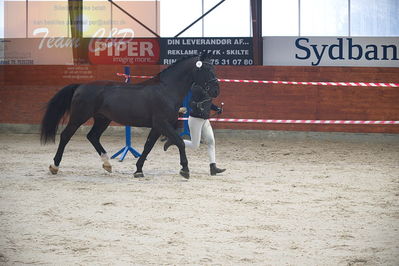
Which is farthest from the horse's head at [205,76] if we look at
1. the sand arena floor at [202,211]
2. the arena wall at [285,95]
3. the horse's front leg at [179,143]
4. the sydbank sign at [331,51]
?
the sydbank sign at [331,51]

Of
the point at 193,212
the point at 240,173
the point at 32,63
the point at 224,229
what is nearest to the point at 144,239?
the point at 224,229

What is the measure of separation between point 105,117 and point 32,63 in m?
8.05

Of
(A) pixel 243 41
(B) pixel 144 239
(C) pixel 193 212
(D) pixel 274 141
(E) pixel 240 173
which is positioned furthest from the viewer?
(A) pixel 243 41

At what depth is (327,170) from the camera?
10.8 meters

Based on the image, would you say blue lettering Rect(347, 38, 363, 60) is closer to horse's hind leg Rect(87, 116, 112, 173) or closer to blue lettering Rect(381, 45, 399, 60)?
blue lettering Rect(381, 45, 399, 60)

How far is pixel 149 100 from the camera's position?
9.70 m

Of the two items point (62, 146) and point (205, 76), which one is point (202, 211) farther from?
point (62, 146)

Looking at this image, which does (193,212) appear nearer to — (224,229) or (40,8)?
(224,229)

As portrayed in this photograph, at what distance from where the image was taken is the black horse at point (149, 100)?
9.62m

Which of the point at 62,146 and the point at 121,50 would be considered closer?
the point at 62,146

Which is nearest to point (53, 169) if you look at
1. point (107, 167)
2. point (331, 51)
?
point (107, 167)

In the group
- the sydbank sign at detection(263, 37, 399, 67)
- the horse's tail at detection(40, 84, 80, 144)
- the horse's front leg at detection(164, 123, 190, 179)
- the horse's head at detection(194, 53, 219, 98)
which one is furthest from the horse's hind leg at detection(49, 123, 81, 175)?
the sydbank sign at detection(263, 37, 399, 67)

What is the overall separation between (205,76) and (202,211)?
2710 mm

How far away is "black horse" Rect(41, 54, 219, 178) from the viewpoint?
9.62 metres
